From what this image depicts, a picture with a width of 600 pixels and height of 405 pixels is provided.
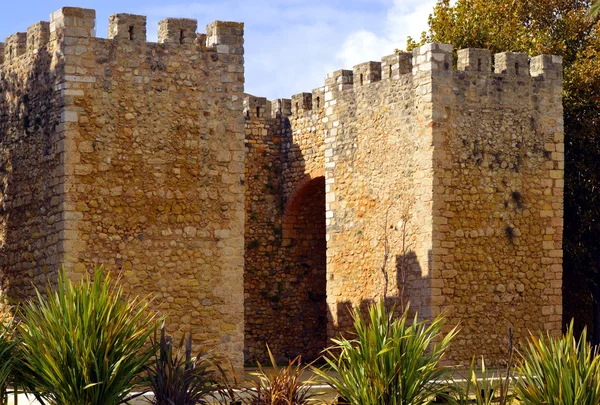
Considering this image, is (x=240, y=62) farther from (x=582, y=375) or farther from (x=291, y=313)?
(x=291, y=313)

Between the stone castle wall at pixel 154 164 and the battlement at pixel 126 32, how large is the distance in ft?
0.06

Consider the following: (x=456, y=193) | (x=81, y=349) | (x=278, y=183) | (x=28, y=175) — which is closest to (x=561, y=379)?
A: (x=81, y=349)

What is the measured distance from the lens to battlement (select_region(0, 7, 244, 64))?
17516 mm

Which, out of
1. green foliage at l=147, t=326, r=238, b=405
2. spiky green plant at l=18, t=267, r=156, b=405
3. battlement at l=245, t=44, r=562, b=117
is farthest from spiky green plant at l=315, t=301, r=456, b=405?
battlement at l=245, t=44, r=562, b=117

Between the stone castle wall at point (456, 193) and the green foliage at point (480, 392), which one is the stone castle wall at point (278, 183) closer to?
the stone castle wall at point (456, 193)

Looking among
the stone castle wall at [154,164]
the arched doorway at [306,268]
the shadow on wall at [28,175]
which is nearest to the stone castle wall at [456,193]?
the arched doorway at [306,268]

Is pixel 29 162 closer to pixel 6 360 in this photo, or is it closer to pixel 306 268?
pixel 6 360

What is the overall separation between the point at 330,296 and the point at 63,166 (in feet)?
23.5

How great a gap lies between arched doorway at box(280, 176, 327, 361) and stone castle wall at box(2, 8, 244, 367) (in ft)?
23.4

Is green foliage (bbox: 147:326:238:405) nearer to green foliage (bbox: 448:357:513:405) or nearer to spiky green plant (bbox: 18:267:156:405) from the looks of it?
spiky green plant (bbox: 18:267:156:405)

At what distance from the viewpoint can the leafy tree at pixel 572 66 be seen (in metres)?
24.7

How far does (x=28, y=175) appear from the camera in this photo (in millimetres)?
18438

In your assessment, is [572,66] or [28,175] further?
[572,66]

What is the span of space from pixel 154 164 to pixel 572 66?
10401mm
